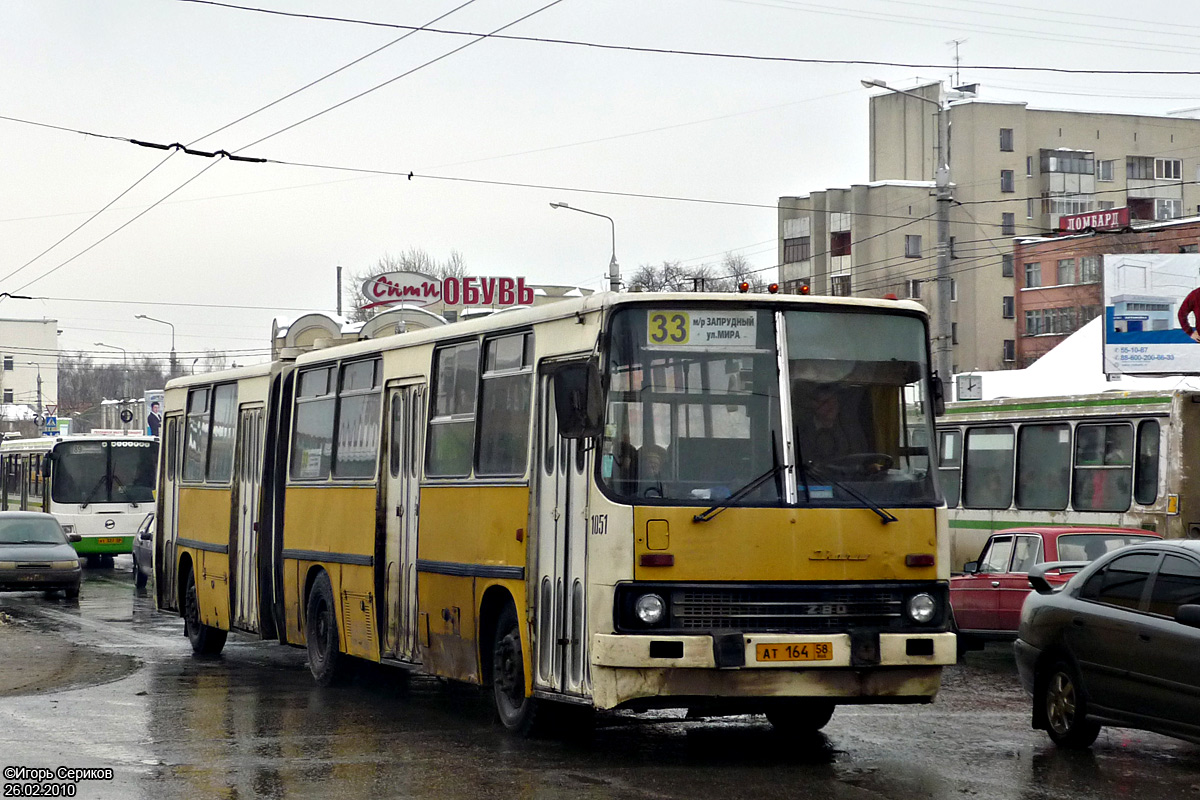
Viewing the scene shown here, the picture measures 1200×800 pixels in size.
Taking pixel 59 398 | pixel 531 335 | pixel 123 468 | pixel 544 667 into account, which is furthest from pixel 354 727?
pixel 59 398

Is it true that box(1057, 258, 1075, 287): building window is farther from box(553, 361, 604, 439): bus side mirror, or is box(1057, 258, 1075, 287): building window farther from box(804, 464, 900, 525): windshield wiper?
box(553, 361, 604, 439): bus side mirror

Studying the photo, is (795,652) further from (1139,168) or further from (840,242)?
(1139,168)

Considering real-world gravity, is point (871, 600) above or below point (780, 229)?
below

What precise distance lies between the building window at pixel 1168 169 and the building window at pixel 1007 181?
9.79 metres

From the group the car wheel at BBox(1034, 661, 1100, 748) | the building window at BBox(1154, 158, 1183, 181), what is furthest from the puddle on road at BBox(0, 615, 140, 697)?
the building window at BBox(1154, 158, 1183, 181)

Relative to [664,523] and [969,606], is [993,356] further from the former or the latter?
[664,523]

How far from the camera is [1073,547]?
17328mm

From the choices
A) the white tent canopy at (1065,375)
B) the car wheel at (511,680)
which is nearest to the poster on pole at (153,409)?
the white tent canopy at (1065,375)

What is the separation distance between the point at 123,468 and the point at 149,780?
95.8 ft

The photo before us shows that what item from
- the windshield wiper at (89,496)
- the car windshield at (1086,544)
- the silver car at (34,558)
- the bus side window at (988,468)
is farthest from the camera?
the windshield wiper at (89,496)

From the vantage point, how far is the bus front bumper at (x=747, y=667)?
962cm

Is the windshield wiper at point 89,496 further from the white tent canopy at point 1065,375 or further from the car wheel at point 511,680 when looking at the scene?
the car wheel at point 511,680

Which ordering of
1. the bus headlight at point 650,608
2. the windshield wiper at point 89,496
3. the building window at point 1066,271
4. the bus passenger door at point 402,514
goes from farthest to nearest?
the building window at point 1066,271 → the windshield wiper at point 89,496 → the bus passenger door at point 402,514 → the bus headlight at point 650,608

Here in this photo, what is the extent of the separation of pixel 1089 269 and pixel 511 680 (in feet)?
252
